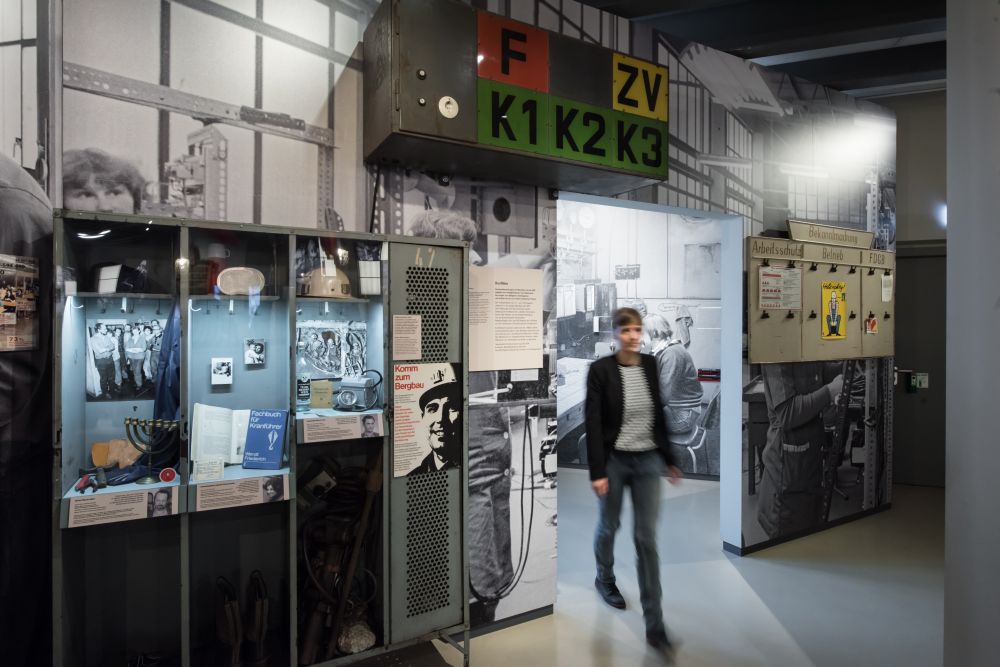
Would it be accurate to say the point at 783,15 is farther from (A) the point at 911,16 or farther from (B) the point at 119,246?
(B) the point at 119,246

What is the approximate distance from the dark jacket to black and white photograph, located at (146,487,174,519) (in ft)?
6.07

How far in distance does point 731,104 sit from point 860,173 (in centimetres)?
167

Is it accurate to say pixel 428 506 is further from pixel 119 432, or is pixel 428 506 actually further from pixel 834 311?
pixel 834 311

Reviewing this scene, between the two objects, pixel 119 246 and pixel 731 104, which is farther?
pixel 731 104

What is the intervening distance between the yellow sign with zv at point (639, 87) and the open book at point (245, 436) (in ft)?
7.27

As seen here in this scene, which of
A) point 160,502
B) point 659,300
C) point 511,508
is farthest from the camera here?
point 659,300

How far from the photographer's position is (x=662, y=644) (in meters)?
2.90

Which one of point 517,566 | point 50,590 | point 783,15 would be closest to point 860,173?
point 783,15

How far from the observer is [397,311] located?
2.48m

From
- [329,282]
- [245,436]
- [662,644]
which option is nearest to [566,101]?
[329,282]

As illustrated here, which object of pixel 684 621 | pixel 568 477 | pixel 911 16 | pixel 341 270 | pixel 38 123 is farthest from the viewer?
pixel 568 477

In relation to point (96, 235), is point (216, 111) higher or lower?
higher

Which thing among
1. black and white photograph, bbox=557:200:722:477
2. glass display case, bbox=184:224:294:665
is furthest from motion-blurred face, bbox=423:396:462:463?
black and white photograph, bbox=557:200:722:477

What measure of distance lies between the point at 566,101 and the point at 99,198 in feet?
6.65
